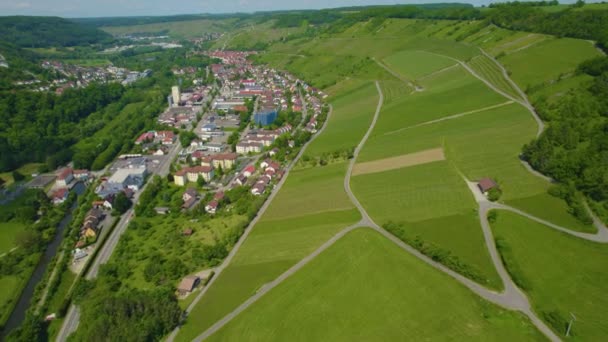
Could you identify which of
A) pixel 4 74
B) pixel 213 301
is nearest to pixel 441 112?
pixel 213 301

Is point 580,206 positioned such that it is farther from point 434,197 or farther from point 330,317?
Answer: point 330,317

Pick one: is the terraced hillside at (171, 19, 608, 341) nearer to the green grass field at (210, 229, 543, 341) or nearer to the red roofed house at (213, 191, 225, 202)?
the green grass field at (210, 229, 543, 341)

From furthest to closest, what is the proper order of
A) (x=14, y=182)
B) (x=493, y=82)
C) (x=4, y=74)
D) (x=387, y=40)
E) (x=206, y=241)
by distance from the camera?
1. (x=387, y=40)
2. (x=4, y=74)
3. (x=493, y=82)
4. (x=14, y=182)
5. (x=206, y=241)

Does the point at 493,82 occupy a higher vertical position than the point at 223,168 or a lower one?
higher

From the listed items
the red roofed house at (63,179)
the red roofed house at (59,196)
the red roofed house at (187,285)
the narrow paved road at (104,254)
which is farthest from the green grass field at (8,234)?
the red roofed house at (187,285)

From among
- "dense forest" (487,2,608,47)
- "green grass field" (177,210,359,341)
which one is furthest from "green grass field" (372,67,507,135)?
"green grass field" (177,210,359,341)


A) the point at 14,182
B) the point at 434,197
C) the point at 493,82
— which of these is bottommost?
the point at 14,182
